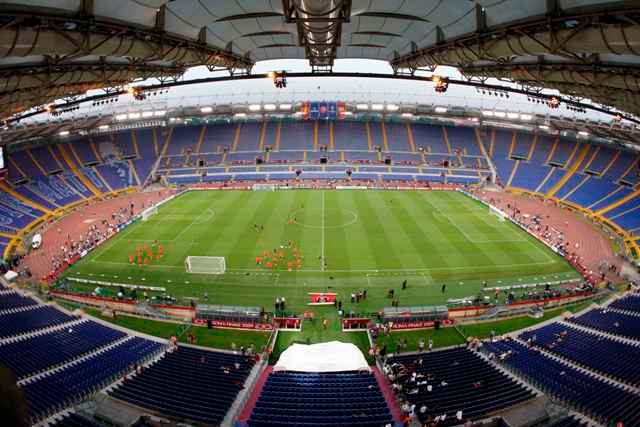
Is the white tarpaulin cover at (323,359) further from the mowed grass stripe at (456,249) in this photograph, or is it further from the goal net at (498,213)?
the goal net at (498,213)

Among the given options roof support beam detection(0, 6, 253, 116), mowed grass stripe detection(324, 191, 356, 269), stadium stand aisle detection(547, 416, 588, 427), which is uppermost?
roof support beam detection(0, 6, 253, 116)

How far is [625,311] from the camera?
83.6 ft

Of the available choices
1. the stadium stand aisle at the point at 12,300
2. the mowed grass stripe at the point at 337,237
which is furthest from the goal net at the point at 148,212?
the mowed grass stripe at the point at 337,237

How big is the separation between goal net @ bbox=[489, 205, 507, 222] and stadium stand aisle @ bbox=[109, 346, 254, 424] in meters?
35.8

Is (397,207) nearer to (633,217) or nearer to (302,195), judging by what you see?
(302,195)

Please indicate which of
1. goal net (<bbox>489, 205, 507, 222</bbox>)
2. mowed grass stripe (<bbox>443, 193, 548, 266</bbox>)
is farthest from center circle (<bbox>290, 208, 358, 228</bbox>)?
goal net (<bbox>489, 205, 507, 222</bbox>)

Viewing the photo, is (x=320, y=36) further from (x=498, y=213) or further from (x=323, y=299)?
(x=498, y=213)

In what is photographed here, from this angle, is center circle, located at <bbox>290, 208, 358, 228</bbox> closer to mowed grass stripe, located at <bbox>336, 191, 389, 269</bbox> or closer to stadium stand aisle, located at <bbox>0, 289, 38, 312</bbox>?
mowed grass stripe, located at <bbox>336, 191, 389, 269</bbox>

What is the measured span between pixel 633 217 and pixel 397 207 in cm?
2667

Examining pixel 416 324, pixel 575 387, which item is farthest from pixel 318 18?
pixel 416 324

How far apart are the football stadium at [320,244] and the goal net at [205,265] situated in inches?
9.7

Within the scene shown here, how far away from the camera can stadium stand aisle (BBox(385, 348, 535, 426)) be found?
15391mm

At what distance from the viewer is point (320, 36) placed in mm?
15914

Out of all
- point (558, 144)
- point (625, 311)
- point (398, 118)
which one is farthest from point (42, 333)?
point (558, 144)
